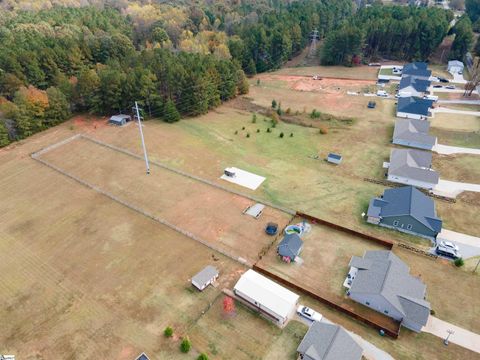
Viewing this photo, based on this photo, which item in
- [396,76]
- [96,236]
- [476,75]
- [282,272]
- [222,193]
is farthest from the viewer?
[396,76]

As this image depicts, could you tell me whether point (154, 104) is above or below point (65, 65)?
below

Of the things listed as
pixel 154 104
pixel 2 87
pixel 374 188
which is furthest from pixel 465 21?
pixel 2 87

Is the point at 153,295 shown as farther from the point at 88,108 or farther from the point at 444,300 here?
the point at 88,108

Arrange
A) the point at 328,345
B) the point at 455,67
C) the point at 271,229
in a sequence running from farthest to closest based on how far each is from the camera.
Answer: the point at 455,67, the point at 271,229, the point at 328,345

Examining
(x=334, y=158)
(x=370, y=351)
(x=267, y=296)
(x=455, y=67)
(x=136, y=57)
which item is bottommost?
(x=370, y=351)

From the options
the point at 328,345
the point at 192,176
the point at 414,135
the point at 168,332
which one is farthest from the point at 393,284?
the point at 414,135

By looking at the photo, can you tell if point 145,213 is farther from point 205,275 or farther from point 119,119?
point 119,119

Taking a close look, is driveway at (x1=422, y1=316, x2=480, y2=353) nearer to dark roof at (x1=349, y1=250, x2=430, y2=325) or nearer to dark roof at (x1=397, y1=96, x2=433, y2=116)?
dark roof at (x1=349, y1=250, x2=430, y2=325)
